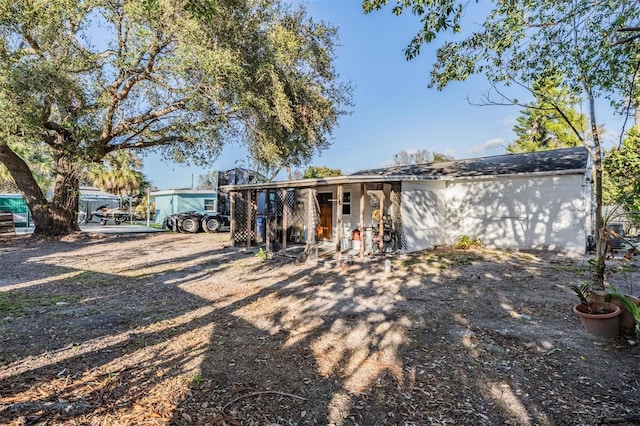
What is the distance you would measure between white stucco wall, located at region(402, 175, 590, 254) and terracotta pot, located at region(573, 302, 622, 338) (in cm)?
612

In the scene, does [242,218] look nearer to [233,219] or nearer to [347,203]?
[233,219]

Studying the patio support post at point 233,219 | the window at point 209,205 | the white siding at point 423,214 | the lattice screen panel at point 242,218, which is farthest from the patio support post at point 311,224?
the window at point 209,205

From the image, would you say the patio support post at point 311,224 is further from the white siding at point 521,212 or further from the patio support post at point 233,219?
the white siding at point 521,212

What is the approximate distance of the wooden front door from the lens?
1311 centimetres

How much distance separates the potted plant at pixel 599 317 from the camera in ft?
13.0

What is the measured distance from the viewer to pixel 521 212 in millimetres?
10656

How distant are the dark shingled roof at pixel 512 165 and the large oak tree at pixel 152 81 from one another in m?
4.86

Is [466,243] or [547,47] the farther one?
[466,243]

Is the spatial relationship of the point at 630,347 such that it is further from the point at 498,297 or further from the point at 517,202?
the point at 517,202

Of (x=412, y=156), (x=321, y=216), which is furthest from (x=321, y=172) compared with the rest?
(x=412, y=156)

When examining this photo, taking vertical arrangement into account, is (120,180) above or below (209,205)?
above

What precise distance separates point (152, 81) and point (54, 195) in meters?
6.83

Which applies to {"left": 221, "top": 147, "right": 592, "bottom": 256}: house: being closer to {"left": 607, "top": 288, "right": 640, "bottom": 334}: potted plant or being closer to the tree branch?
the tree branch

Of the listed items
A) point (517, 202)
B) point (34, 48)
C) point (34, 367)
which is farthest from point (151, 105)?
point (517, 202)
